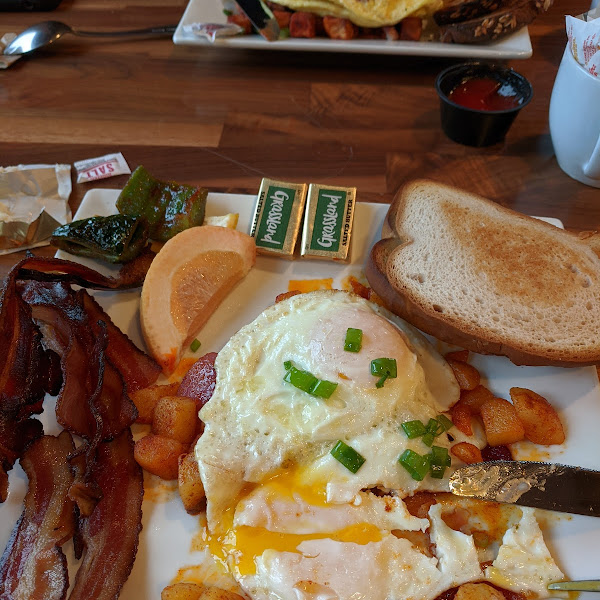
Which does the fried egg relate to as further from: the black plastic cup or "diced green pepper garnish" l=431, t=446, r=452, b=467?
the black plastic cup

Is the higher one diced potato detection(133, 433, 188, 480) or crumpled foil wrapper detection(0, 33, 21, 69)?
crumpled foil wrapper detection(0, 33, 21, 69)

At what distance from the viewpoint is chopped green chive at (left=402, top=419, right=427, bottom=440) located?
1948 millimetres

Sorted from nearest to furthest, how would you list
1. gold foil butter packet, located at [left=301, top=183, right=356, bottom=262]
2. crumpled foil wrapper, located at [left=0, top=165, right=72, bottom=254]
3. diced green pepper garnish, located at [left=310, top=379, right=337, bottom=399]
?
diced green pepper garnish, located at [left=310, top=379, right=337, bottom=399] → gold foil butter packet, located at [left=301, top=183, right=356, bottom=262] → crumpled foil wrapper, located at [left=0, top=165, right=72, bottom=254]

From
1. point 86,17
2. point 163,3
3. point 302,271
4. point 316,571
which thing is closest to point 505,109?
point 302,271

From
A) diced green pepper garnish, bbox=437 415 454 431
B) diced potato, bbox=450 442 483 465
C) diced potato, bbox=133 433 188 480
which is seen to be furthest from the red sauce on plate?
diced potato, bbox=133 433 188 480

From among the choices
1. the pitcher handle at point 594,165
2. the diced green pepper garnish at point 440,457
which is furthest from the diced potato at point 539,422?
the pitcher handle at point 594,165

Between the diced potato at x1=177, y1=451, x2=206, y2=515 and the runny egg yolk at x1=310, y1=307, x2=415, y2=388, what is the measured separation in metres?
0.61

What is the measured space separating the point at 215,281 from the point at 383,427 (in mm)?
1092

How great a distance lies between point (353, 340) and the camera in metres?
2.09

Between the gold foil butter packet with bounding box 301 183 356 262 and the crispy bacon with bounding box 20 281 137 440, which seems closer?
the crispy bacon with bounding box 20 281 137 440

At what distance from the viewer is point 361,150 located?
11.5ft

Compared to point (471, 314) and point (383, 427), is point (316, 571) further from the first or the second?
point (471, 314)

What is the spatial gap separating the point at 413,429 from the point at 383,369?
0.25m

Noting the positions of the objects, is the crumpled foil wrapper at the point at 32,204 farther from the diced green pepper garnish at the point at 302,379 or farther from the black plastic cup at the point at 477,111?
the black plastic cup at the point at 477,111
